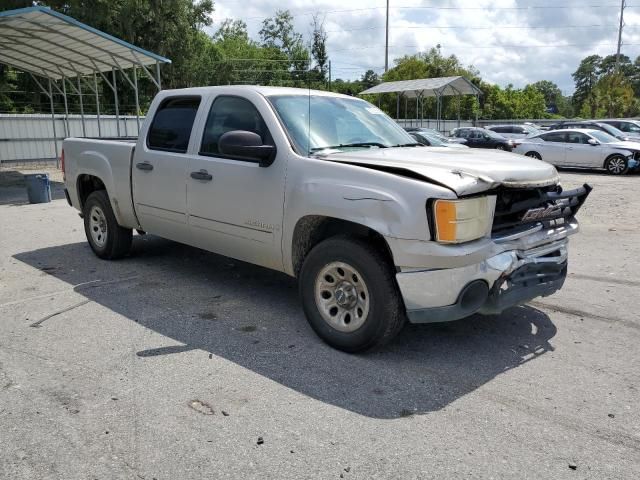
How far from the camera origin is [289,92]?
5.25 meters

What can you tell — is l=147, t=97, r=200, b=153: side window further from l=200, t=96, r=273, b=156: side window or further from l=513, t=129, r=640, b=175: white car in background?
l=513, t=129, r=640, b=175: white car in background

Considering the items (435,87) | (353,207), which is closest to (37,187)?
(353,207)

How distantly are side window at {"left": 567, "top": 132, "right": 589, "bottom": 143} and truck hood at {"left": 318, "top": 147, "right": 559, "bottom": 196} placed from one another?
16863 millimetres

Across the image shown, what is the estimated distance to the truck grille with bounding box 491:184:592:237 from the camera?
4098 mm

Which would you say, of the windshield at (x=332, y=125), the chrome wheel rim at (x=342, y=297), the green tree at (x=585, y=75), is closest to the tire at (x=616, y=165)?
the windshield at (x=332, y=125)

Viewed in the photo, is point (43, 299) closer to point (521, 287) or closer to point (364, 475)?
point (364, 475)

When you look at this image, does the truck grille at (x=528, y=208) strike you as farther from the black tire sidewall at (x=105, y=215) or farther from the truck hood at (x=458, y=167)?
the black tire sidewall at (x=105, y=215)

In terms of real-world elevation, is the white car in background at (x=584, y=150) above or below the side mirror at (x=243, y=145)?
below

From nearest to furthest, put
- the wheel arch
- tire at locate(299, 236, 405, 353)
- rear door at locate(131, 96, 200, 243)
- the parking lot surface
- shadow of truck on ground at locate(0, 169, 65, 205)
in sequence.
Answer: the parking lot surface, tire at locate(299, 236, 405, 353), the wheel arch, rear door at locate(131, 96, 200, 243), shadow of truck on ground at locate(0, 169, 65, 205)

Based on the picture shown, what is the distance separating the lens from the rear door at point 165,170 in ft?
18.5

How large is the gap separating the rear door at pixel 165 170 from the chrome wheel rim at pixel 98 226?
961 millimetres

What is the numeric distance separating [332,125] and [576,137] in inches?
689

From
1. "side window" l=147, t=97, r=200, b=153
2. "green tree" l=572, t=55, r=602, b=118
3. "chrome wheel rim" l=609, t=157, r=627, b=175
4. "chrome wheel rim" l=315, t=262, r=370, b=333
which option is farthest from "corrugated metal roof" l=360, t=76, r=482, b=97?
"green tree" l=572, t=55, r=602, b=118

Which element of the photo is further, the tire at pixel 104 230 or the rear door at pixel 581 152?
the rear door at pixel 581 152
